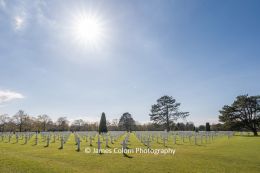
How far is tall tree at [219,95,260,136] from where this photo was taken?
161ft

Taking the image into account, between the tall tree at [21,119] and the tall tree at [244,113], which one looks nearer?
the tall tree at [244,113]

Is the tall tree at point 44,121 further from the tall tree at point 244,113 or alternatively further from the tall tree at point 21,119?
the tall tree at point 244,113

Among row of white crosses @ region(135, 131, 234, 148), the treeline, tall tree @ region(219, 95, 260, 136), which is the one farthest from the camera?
the treeline

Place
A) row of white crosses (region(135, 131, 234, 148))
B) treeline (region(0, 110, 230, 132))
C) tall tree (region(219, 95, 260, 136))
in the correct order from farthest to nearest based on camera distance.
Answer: treeline (region(0, 110, 230, 132)) < tall tree (region(219, 95, 260, 136)) < row of white crosses (region(135, 131, 234, 148))

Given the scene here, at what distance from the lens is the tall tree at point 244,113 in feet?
161

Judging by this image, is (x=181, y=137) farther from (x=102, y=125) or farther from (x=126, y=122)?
(x=126, y=122)

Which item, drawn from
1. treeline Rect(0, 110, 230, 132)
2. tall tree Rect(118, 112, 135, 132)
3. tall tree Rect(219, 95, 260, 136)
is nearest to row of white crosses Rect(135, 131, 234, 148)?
tall tree Rect(219, 95, 260, 136)

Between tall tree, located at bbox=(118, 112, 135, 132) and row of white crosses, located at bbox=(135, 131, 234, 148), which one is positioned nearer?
row of white crosses, located at bbox=(135, 131, 234, 148)

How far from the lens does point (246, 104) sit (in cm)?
4950

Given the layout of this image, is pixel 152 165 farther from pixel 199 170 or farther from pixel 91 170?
pixel 91 170

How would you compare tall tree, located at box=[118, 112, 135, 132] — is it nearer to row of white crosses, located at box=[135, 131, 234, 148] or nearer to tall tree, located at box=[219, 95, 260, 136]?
tall tree, located at box=[219, 95, 260, 136]

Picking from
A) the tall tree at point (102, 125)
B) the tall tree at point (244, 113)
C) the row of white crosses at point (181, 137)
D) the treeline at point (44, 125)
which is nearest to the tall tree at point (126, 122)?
the treeline at point (44, 125)

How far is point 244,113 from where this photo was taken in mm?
50406

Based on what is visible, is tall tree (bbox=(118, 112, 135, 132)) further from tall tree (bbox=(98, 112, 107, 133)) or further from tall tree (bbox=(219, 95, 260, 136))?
tall tree (bbox=(219, 95, 260, 136))
